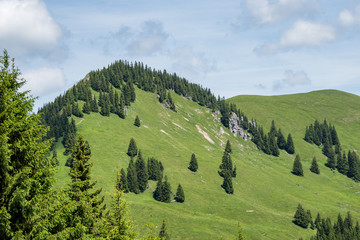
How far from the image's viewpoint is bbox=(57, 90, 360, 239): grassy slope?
106 m

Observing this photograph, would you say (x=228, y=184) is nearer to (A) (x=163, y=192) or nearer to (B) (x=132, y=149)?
(A) (x=163, y=192)

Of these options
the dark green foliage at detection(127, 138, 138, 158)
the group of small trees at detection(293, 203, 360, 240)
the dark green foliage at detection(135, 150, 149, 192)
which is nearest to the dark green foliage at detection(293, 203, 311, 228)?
the group of small trees at detection(293, 203, 360, 240)

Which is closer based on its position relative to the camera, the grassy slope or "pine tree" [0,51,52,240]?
"pine tree" [0,51,52,240]

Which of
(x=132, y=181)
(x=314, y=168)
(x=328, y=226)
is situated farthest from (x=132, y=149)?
(x=314, y=168)

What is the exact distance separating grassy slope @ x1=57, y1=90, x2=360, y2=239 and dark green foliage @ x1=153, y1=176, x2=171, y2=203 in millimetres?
3370

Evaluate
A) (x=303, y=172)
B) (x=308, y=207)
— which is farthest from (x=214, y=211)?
(x=303, y=172)

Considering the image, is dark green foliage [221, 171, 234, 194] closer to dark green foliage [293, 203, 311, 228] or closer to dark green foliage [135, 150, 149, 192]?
dark green foliage [293, 203, 311, 228]

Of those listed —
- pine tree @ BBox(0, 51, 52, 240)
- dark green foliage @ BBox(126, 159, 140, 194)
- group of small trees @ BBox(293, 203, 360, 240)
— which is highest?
pine tree @ BBox(0, 51, 52, 240)

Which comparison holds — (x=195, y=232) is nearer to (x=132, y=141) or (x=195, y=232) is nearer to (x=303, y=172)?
(x=132, y=141)

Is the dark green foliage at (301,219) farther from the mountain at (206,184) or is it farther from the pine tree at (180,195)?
the pine tree at (180,195)

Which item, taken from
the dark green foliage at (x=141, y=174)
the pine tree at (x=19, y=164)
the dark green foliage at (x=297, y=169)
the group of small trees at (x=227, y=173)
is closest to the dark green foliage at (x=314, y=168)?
the dark green foliage at (x=297, y=169)

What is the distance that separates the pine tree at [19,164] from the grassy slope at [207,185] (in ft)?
271

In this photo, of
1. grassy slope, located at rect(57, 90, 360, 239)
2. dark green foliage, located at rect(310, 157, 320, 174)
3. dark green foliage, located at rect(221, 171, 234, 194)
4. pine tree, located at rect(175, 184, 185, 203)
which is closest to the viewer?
grassy slope, located at rect(57, 90, 360, 239)

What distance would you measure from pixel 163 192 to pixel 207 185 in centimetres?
2481
